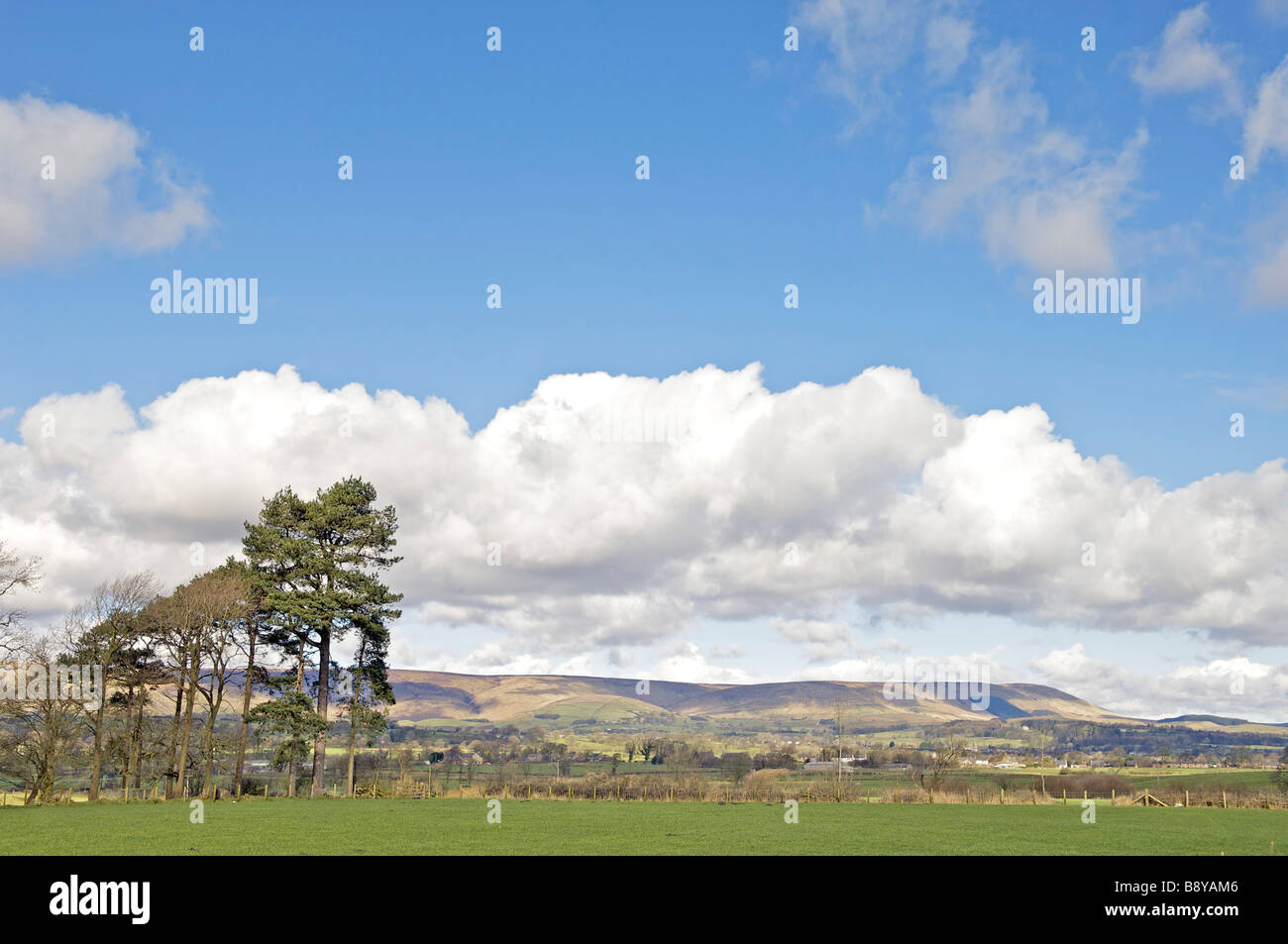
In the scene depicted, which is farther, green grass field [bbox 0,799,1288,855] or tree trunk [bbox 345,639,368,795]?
tree trunk [bbox 345,639,368,795]

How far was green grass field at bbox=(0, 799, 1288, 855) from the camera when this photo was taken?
3041cm

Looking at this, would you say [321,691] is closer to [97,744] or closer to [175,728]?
[175,728]

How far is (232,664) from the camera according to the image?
60938 mm

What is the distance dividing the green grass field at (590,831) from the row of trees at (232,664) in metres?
5.62

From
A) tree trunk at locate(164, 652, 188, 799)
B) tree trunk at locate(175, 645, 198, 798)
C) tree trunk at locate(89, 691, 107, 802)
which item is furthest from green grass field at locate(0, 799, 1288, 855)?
tree trunk at locate(89, 691, 107, 802)

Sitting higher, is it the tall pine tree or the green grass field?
the tall pine tree

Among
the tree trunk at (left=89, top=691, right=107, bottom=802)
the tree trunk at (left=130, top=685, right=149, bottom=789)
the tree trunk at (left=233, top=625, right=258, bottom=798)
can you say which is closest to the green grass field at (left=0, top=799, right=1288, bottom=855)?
the tree trunk at (left=233, top=625, right=258, bottom=798)

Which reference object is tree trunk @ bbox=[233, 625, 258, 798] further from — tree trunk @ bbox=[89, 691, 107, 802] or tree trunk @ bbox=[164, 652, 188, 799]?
tree trunk @ bbox=[89, 691, 107, 802]

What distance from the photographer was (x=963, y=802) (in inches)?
2712

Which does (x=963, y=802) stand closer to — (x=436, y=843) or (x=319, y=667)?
(x=319, y=667)

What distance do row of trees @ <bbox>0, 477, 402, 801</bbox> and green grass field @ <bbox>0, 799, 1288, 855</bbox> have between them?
Result: 18.4ft

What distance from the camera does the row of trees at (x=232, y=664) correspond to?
190ft
